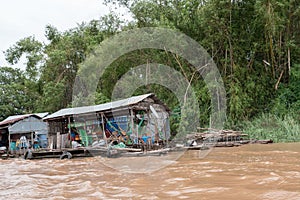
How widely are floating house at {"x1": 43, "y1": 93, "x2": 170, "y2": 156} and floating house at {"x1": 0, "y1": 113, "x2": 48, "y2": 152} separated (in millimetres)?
1879

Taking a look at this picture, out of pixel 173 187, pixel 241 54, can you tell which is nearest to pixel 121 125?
pixel 241 54

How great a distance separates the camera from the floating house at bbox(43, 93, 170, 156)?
36.8 ft

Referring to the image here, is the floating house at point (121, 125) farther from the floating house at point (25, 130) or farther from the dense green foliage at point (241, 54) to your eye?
the dense green foliage at point (241, 54)

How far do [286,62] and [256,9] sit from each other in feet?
12.2

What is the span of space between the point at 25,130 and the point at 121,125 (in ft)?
20.7

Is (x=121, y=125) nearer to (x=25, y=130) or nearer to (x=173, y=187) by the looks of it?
(x=25, y=130)

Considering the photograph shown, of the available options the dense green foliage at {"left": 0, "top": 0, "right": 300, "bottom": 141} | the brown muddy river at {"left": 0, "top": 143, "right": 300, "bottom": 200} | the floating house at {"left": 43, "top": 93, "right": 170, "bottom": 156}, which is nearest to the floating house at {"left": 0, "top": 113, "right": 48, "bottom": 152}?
the floating house at {"left": 43, "top": 93, "right": 170, "bottom": 156}

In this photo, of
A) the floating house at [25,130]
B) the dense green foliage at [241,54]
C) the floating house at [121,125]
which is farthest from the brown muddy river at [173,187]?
the floating house at [25,130]

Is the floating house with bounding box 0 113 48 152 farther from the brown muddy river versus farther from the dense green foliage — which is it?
the brown muddy river

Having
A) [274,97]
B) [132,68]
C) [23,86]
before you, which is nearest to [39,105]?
[23,86]

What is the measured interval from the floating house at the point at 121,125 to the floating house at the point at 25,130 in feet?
6.17

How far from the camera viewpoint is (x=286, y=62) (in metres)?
15.9

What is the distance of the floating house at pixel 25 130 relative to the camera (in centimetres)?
1530

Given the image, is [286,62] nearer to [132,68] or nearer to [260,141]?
[260,141]
